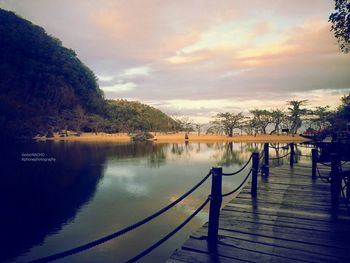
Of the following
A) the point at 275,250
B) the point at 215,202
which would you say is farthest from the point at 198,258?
the point at 275,250

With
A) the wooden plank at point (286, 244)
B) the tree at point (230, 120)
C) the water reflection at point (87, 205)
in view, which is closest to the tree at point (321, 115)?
the tree at point (230, 120)

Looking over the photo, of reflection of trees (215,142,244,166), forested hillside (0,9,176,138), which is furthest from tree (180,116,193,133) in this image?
reflection of trees (215,142,244,166)

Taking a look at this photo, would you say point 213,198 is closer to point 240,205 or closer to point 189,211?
point 240,205

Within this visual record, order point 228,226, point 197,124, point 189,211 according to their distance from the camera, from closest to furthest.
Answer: point 228,226 → point 189,211 → point 197,124

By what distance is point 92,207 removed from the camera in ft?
38.4

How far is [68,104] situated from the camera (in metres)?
67.0

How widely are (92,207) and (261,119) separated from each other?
60.9 m

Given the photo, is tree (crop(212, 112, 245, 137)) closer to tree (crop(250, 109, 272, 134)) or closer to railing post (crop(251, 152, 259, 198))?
tree (crop(250, 109, 272, 134))

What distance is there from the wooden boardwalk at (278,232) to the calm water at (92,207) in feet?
9.79

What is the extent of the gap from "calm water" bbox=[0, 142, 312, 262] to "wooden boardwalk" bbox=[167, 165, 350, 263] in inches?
117

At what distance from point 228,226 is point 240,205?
160cm

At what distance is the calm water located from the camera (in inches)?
312

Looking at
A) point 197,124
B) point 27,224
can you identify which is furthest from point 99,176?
point 197,124

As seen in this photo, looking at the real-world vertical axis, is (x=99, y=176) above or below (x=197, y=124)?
below
